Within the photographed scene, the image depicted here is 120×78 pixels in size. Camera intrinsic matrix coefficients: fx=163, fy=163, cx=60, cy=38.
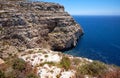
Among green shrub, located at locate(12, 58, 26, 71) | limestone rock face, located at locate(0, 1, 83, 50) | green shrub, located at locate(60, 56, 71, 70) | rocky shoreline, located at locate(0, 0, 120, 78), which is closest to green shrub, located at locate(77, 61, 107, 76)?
rocky shoreline, located at locate(0, 0, 120, 78)

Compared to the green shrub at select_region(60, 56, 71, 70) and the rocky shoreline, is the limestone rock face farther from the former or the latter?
the green shrub at select_region(60, 56, 71, 70)

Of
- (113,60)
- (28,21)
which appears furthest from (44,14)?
(113,60)

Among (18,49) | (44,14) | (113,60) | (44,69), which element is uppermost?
(44,14)

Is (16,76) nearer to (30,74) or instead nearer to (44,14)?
(30,74)

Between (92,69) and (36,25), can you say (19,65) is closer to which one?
(92,69)

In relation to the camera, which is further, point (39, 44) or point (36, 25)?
point (36, 25)

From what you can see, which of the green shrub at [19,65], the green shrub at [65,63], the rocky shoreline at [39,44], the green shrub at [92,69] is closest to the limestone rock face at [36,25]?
the rocky shoreline at [39,44]

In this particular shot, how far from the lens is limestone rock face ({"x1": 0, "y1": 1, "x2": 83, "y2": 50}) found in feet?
211

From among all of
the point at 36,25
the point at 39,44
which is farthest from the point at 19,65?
the point at 36,25

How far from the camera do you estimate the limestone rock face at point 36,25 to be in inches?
2530

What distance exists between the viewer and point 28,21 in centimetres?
7169

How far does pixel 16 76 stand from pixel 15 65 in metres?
3.87

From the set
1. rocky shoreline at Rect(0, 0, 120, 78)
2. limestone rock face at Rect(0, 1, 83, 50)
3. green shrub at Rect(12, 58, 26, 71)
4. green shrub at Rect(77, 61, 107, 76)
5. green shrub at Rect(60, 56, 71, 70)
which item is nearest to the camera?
green shrub at Rect(77, 61, 107, 76)

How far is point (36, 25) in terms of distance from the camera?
75.5 meters
